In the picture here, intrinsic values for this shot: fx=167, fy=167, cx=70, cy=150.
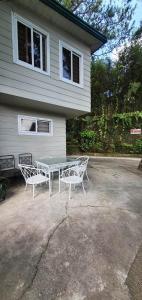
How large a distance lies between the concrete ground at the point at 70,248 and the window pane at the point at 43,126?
3119mm

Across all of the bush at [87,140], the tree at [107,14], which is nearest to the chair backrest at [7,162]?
the bush at [87,140]

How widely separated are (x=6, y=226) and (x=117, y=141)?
380 inches

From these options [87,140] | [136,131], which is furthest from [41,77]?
[136,131]

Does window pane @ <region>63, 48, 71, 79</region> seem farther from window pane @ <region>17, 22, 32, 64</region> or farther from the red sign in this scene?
the red sign

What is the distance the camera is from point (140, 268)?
1940mm

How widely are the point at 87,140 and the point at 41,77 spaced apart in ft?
24.2

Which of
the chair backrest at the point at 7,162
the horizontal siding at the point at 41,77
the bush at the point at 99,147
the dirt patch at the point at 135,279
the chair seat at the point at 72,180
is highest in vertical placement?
the horizontal siding at the point at 41,77

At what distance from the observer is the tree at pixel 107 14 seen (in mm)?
9891

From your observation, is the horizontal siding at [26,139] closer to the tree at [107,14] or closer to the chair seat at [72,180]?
the chair seat at [72,180]

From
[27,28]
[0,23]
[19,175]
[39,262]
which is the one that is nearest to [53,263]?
[39,262]

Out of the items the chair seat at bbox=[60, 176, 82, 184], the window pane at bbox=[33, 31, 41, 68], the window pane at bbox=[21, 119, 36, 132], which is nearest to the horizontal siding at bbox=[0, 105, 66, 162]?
the window pane at bbox=[21, 119, 36, 132]

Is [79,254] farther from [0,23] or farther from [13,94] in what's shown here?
[0,23]

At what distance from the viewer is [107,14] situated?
10.2 metres

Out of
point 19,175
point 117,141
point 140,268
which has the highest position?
point 117,141
